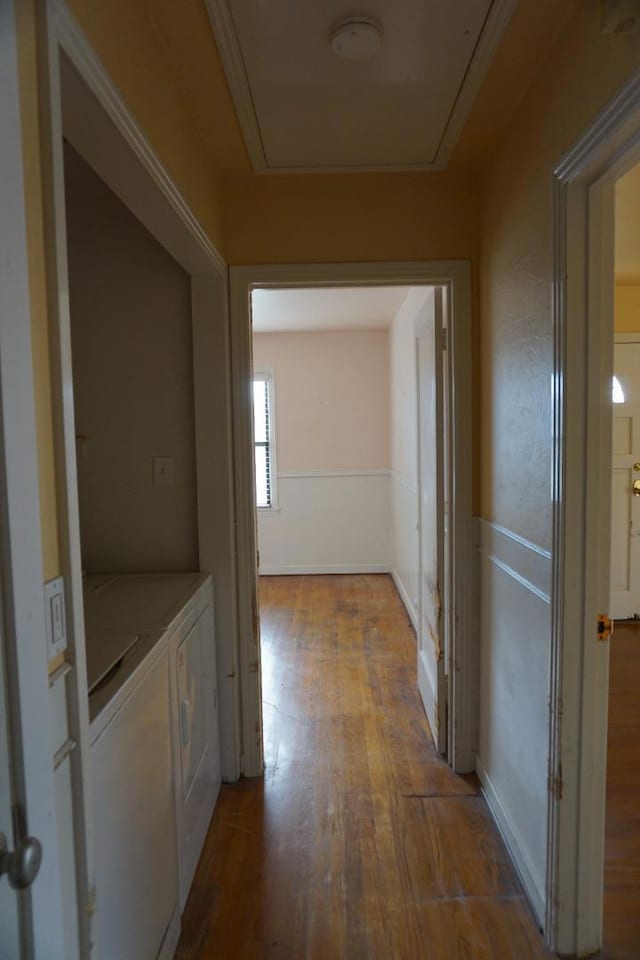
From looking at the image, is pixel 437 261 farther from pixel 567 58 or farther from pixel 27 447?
pixel 27 447

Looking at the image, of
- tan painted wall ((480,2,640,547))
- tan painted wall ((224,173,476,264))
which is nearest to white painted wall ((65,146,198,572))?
tan painted wall ((224,173,476,264))

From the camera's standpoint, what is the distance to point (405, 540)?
4711mm

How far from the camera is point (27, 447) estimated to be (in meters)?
0.74

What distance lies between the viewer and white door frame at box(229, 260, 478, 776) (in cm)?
227

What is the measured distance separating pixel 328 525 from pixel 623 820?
401 cm

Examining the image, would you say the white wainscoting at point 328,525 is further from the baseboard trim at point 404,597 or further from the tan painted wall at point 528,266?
the tan painted wall at point 528,266

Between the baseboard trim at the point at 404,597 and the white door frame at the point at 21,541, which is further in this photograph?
the baseboard trim at the point at 404,597

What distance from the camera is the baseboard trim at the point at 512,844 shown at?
1665 millimetres

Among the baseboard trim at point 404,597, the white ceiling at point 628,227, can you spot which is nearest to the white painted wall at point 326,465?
the baseboard trim at point 404,597

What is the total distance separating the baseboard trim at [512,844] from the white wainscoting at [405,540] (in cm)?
150

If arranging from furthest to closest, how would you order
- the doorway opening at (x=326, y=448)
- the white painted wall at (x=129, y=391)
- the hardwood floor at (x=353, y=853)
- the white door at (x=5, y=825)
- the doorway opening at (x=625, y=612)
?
1. the doorway opening at (x=326, y=448)
2. the white painted wall at (x=129, y=391)
3. the doorway opening at (x=625, y=612)
4. the hardwood floor at (x=353, y=853)
5. the white door at (x=5, y=825)

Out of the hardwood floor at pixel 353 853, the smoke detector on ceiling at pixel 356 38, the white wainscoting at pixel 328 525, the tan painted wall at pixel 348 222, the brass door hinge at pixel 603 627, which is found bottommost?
the hardwood floor at pixel 353 853

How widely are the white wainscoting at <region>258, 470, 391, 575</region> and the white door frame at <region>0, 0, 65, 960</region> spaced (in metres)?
5.09

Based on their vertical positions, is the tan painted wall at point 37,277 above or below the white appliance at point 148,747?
above
